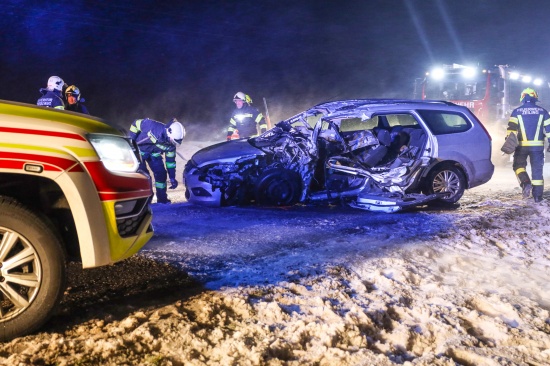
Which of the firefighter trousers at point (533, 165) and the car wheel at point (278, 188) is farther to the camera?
the firefighter trousers at point (533, 165)

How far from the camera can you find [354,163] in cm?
687

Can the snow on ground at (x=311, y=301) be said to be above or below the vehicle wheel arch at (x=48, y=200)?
below

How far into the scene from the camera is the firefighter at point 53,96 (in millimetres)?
6874

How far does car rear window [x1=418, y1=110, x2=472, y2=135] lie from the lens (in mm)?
6914

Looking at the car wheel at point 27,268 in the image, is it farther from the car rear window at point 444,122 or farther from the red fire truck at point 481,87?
the red fire truck at point 481,87

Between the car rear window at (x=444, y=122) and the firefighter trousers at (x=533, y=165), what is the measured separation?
5.15ft

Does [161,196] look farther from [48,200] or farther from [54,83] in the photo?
[48,200]

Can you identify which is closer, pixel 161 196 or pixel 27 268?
pixel 27 268

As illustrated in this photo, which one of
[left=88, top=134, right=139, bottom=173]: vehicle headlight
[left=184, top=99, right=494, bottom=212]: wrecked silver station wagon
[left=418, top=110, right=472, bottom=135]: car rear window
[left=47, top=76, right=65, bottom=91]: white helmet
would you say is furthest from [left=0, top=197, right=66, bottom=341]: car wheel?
[left=418, top=110, right=472, bottom=135]: car rear window

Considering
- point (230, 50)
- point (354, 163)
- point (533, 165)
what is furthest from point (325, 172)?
point (230, 50)

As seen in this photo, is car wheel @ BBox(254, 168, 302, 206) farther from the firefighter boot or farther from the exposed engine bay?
the firefighter boot

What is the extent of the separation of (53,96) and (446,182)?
633 centimetres

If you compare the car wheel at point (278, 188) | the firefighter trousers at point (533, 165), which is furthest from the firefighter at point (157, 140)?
the firefighter trousers at point (533, 165)

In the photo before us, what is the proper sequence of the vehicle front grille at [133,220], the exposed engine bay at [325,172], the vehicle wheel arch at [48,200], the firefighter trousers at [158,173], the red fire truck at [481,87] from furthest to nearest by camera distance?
the red fire truck at [481,87], the firefighter trousers at [158,173], the exposed engine bay at [325,172], the vehicle front grille at [133,220], the vehicle wheel arch at [48,200]
